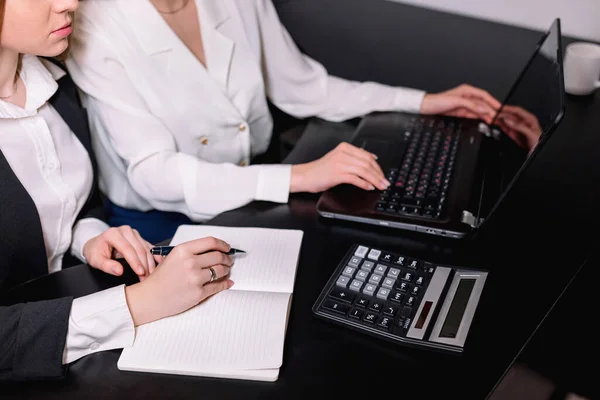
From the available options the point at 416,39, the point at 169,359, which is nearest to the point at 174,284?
the point at 169,359

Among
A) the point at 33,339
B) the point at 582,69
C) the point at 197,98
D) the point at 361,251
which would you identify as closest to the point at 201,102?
the point at 197,98

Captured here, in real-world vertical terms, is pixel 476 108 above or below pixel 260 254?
above

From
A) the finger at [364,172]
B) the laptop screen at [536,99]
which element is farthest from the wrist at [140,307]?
the laptop screen at [536,99]

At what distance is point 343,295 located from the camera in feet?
3.19

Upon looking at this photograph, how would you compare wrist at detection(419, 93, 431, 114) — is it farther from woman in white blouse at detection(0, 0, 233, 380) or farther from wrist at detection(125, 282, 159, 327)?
wrist at detection(125, 282, 159, 327)

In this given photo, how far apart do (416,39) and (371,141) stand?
0.59 m

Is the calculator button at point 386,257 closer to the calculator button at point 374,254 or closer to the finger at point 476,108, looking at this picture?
the calculator button at point 374,254

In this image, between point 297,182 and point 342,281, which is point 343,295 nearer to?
point 342,281

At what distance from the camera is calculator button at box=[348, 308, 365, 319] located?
94 centimetres

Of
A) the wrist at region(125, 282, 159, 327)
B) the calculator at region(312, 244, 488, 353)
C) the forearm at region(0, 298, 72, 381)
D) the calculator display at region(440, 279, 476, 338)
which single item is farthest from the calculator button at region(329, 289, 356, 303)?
the forearm at region(0, 298, 72, 381)

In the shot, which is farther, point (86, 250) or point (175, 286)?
point (86, 250)

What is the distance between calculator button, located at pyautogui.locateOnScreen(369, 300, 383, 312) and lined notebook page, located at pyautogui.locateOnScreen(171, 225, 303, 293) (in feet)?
0.43

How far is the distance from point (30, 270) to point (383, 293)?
24.2 inches

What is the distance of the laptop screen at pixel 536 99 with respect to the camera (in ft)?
3.74
